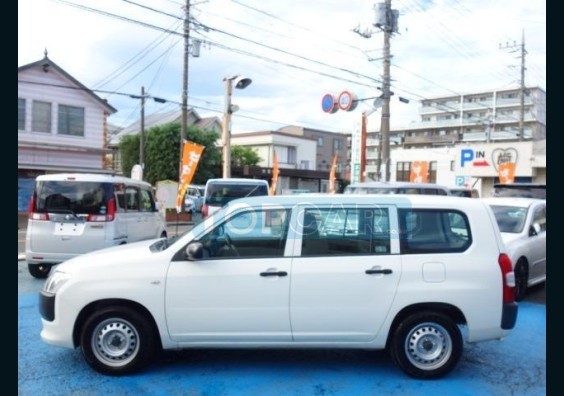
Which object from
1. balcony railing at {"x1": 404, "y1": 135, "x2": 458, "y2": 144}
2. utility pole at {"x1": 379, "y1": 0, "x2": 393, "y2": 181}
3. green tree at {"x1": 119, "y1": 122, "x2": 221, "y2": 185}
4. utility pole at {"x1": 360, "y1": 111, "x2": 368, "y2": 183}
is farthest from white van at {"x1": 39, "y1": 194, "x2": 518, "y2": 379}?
balcony railing at {"x1": 404, "y1": 135, "x2": 458, "y2": 144}

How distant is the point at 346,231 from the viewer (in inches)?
175

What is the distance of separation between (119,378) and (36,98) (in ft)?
70.7

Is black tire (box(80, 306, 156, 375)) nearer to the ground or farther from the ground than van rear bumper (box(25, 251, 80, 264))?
nearer to the ground

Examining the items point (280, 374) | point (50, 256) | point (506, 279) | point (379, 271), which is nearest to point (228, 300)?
point (280, 374)

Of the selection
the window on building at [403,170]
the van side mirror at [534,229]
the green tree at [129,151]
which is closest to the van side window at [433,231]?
the van side mirror at [534,229]

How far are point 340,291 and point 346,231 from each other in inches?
22.3

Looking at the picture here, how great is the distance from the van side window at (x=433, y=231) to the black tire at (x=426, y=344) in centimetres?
62

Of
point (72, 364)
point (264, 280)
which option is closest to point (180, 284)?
point (264, 280)

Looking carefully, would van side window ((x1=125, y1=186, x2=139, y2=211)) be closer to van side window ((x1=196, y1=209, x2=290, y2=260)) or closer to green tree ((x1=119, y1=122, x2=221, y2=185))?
van side window ((x1=196, y1=209, x2=290, y2=260))

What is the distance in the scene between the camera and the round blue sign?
77.3 ft

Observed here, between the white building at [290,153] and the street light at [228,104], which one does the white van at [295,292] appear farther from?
the white building at [290,153]

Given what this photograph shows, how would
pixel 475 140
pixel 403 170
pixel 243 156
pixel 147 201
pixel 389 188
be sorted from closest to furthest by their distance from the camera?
1. pixel 147 201
2. pixel 389 188
3. pixel 243 156
4. pixel 403 170
5. pixel 475 140

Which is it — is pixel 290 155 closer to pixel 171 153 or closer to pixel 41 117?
pixel 171 153

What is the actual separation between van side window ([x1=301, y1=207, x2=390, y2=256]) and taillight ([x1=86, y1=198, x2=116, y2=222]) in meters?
4.79
